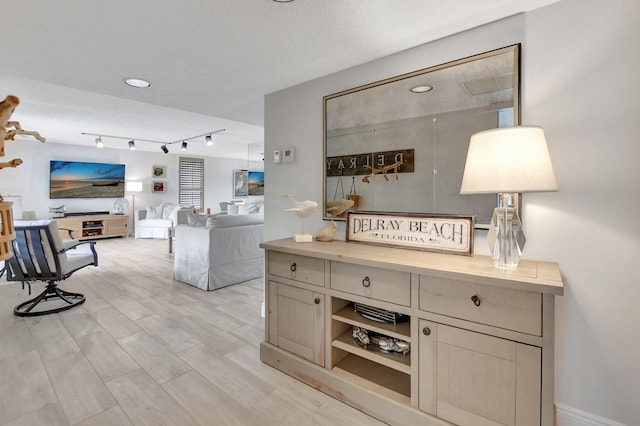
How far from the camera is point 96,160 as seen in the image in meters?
7.44

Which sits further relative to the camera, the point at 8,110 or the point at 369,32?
the point at 369,32

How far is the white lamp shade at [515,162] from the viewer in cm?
125

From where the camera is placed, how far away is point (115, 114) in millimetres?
4309

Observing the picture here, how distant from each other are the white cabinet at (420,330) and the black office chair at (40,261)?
2.35 metres

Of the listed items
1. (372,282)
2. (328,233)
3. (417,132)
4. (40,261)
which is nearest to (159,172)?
(40,261)

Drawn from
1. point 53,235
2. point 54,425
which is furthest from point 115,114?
point 54,425

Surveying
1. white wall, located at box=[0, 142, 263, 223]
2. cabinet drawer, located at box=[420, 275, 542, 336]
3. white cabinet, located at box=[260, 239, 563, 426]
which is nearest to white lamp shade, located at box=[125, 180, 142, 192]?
white wall, located at box=[0, 142, 263, 223]

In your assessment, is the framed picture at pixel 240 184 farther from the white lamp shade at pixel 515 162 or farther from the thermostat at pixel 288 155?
the white lamp shade at pixel 515 162

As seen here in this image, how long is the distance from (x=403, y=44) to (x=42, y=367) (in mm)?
3172

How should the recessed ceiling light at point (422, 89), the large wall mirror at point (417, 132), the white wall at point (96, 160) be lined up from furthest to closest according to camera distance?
the white wall at point (96, 160)
the recessed ceiling light at point (422, 89)
the large wall mirror at point (417, 132)

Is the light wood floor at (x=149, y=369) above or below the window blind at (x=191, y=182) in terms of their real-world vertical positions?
below

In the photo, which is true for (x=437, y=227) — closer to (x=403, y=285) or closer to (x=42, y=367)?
(x=403, y=285)

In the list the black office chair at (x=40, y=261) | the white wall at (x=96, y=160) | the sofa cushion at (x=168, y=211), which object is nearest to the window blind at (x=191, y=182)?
the white wall at (x=96, y=160)

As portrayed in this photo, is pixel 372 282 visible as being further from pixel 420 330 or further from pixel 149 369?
pixel 149 369
